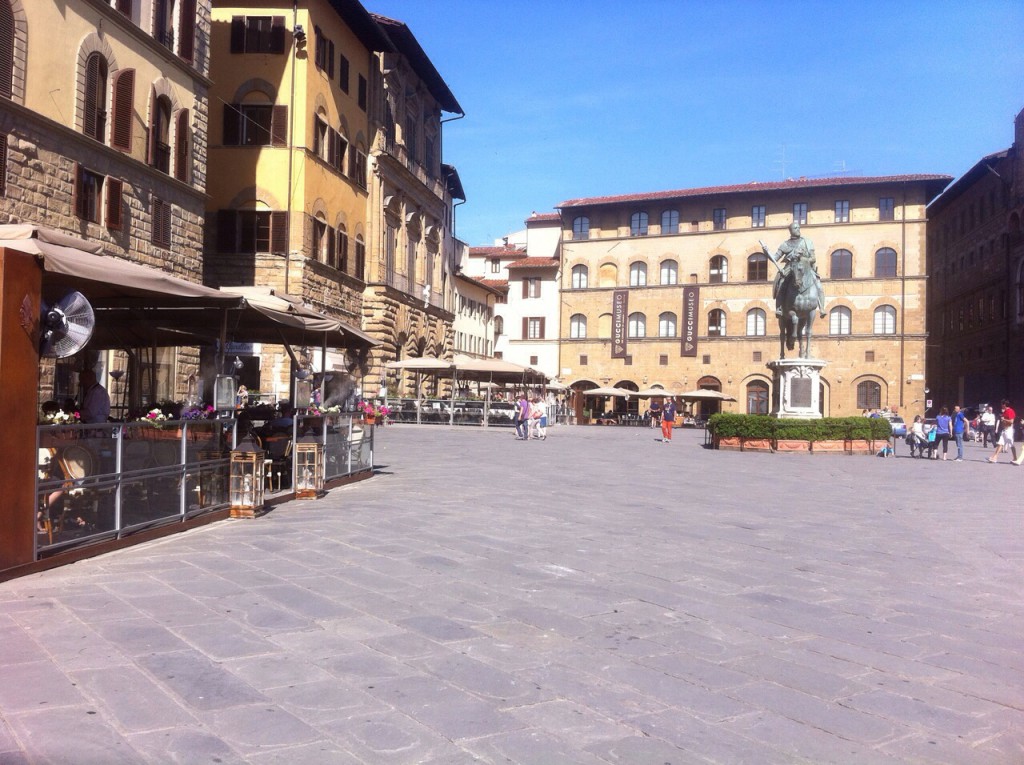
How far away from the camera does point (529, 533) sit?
907cm

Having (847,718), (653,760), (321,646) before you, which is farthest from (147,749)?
(847,718)

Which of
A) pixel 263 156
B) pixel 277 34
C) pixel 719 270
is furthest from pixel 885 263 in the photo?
pixel 263 156

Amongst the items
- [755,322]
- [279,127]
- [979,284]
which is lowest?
[755,322]

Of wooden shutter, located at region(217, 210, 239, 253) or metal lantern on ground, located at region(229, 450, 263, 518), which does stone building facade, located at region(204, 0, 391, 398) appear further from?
metal lantern on ground, located at region(229, 450, 263, 518)

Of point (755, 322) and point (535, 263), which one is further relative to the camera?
point (535, 263)

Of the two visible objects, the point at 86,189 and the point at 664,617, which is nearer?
the point at 664,617

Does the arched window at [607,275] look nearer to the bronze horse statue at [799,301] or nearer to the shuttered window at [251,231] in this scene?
the bronze horse statue at [799,301]

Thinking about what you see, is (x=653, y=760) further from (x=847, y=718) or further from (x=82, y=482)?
(x=82, y=482)

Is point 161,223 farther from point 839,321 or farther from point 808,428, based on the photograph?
point 839,321

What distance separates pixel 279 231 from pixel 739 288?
35.3m

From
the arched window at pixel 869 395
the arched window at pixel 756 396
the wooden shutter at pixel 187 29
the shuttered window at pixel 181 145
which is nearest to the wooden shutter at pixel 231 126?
the wooden shutter at pixel 187 29

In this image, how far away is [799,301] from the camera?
87.8ft

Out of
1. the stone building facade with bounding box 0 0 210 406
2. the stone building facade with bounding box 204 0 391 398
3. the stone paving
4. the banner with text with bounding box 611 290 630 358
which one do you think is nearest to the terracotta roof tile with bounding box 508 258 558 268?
the banner with text with bounding box 611 290 630 358

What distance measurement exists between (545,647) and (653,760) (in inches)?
61.1
